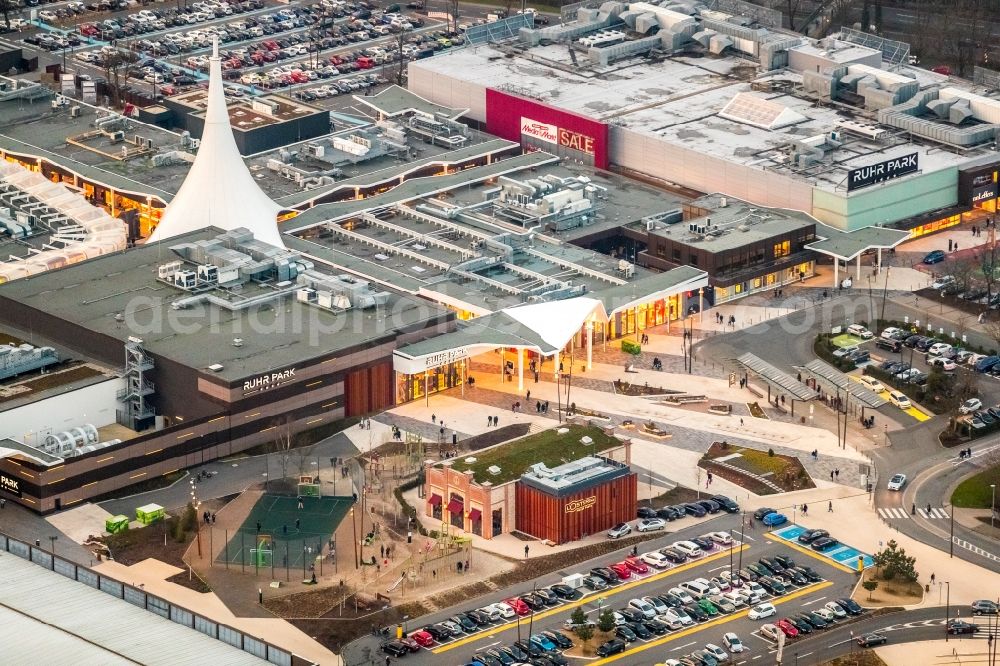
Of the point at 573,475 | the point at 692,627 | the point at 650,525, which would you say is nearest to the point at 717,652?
the point at 692,627

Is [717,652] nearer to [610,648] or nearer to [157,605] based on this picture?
[610,648]

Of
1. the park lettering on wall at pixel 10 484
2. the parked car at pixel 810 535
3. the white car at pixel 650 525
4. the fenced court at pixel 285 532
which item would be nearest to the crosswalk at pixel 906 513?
the parked car at pixel 810 535

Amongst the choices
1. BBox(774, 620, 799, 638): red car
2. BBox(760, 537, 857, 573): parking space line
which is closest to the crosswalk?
BBox(760, 537, 857, 573): parking space line

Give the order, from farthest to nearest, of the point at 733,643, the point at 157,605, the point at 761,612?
the point at 761,612
the point at 733,643
the point at 157,605

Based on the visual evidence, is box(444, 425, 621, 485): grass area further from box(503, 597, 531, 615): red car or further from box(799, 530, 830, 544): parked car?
box(799, 530, 830, 544): parked car

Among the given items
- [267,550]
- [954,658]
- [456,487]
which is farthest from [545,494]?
[954,658]

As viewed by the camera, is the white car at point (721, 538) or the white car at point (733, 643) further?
the white car at point (721, 538)

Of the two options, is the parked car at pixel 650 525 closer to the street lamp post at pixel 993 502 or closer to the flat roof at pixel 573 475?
the flat roof at pixel 573 475
